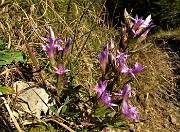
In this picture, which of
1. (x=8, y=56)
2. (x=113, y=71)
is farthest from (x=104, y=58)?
(x=8, y=56)

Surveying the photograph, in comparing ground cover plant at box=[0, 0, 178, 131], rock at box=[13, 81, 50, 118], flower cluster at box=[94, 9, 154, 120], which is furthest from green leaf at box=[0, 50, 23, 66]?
flower cluster at box=[94, 9, 154, 120]

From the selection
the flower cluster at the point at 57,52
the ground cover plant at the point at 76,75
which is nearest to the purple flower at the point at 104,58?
the ground cover plant at the point at 76,75

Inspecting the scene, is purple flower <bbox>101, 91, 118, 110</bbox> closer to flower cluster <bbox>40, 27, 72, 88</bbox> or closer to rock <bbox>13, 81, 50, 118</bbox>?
flower cluster <bbox>40, 27, 72, 88</bbox>

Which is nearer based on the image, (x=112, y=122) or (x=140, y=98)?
(x=112, y=122)

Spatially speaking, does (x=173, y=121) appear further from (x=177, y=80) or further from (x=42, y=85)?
(x=42, y=85)

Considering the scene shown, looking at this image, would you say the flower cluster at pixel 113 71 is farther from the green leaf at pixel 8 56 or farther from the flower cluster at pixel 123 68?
the green leaf at pixel 8 56

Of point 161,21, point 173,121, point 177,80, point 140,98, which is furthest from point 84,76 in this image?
point 161,21
